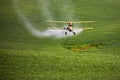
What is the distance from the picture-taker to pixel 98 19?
17.0 ft

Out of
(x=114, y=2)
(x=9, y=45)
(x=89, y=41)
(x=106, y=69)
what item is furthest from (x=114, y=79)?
(x=9, y=45)

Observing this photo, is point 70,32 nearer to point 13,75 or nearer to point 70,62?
point 70,62

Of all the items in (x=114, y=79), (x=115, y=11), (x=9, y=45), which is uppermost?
(x=115, y=11)

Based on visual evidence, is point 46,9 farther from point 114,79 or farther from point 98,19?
point 114,79

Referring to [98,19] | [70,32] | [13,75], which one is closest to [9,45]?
[13,75]

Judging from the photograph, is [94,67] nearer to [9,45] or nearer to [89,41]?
[89,41]

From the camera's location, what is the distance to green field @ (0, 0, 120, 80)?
16.7 ft

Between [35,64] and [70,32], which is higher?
[70,32]

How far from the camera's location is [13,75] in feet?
16.6

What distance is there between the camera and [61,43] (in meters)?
5.15

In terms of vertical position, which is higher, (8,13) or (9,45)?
(8,13)

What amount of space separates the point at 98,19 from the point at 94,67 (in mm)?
565

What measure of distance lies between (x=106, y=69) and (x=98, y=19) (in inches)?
23.3

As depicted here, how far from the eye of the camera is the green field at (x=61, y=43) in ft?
16.7
